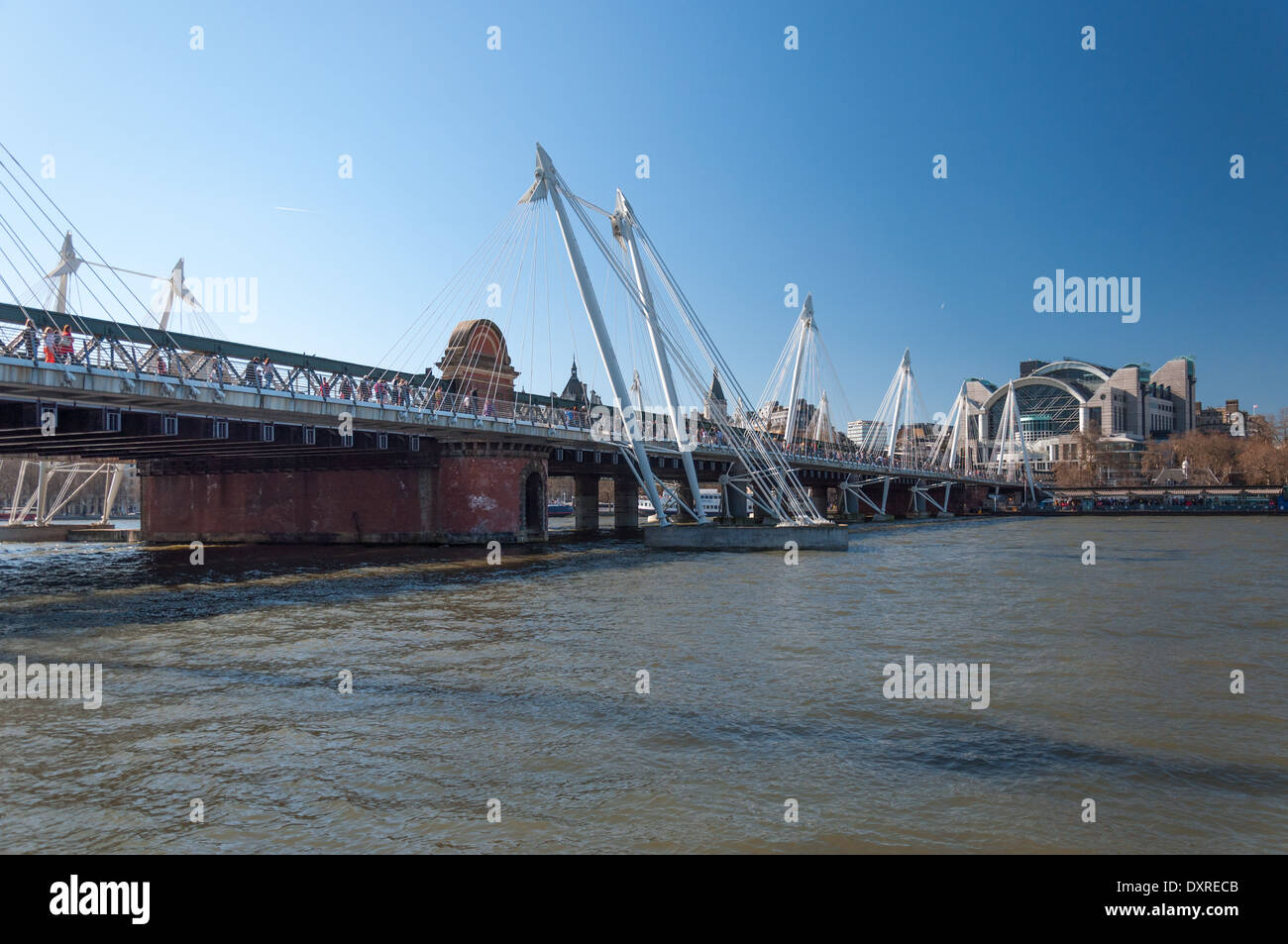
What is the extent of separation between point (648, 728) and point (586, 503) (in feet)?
238

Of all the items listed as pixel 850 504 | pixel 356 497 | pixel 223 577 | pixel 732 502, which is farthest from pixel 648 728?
pixel 850 504

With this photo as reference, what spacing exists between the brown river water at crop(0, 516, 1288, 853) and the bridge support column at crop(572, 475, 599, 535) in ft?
181

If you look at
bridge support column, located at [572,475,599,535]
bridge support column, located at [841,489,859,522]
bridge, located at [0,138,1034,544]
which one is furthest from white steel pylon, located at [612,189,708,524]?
bridge support column, located at [841,489,859,522]

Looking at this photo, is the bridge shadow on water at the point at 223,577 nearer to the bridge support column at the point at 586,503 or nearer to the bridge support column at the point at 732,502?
the bridge support column at the point at 732,502

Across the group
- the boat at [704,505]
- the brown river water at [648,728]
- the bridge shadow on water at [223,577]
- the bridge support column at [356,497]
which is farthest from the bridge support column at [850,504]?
the brown river water at [648,728]

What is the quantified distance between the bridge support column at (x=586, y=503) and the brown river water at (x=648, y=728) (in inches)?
2170

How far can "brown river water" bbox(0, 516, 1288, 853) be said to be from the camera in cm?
823

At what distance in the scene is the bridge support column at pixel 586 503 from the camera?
8231cm

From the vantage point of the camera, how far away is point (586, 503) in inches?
3305

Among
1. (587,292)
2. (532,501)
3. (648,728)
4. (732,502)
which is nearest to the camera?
(648,728)

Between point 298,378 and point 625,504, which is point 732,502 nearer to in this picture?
point 625,504
